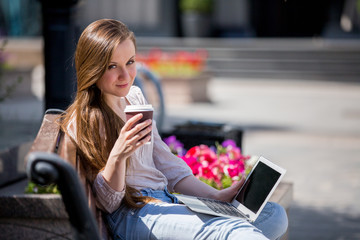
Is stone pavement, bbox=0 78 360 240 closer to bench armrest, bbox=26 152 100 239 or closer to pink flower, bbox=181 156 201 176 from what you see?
pink flower, bbox=181 156 201 176

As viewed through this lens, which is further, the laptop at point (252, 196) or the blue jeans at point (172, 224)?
the laptop at point (252, 196)

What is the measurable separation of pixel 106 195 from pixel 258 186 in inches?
26.7

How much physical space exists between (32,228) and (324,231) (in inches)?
103

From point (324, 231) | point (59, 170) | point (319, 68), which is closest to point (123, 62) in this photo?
point (59, 170)

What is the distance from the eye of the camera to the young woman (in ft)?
7.66

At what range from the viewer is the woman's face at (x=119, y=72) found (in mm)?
2436

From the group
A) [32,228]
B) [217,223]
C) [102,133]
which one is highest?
[102,133]

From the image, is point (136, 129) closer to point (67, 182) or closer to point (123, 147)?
point (123, 147)

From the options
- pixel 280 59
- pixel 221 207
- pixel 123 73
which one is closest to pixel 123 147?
pixel 123 73

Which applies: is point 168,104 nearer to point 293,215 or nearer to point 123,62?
point 293,215

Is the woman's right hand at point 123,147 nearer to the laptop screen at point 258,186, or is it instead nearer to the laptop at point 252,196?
the laptop at point 252,196

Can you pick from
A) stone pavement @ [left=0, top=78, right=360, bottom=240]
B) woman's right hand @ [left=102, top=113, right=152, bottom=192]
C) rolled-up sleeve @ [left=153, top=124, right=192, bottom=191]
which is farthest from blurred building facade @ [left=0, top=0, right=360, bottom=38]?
woman's right hand @ [left=102, top=113, right=152, bottom=192]

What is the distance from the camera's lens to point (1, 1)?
21875mm

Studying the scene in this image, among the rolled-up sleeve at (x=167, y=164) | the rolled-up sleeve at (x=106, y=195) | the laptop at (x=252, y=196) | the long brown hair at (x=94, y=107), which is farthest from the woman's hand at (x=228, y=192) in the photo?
the rolled-up sleeve at (x=106, y=195)
